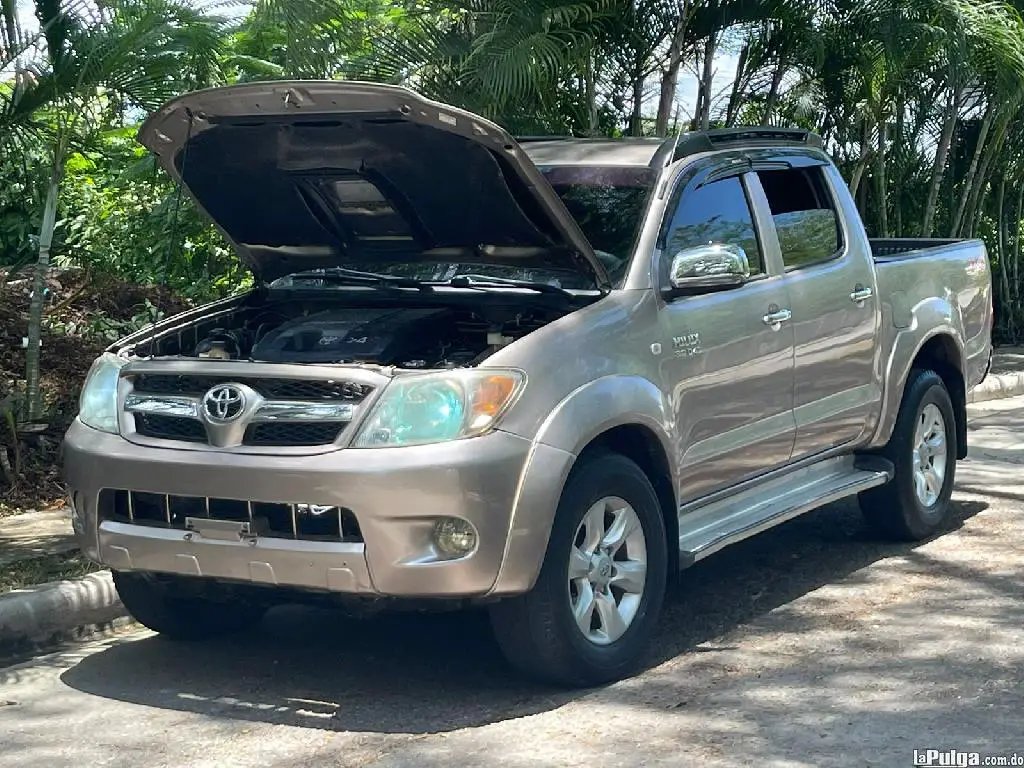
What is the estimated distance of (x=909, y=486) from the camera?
24.6 ft

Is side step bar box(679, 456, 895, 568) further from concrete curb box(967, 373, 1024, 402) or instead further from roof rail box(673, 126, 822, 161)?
concrete curb box(967, 373, 1024, 402)

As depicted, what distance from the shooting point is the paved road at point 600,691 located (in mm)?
4793

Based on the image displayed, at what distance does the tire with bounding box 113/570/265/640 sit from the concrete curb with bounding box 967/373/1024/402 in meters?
7.97

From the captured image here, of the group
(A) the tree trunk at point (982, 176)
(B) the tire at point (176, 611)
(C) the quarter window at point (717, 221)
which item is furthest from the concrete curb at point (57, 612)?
(A) the tree trunk at point (982, 176)

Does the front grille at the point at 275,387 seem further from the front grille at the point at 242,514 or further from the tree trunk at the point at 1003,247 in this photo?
the tree trunk at the point at 1003,247

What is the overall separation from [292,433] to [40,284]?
13.4ft

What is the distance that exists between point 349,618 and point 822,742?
7.75 ft

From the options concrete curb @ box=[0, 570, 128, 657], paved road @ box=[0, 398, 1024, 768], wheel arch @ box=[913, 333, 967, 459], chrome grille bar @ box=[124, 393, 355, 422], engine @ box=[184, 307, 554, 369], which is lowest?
paved road @ box=[0, 398, 1024, 768]

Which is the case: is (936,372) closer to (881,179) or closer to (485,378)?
(485,378)

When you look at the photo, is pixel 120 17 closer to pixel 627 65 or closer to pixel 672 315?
pixel 672 315

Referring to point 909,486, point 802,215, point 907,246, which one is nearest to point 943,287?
point 907,246

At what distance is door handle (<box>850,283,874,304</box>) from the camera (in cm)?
703

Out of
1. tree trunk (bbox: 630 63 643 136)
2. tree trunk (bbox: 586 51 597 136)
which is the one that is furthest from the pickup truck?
tree trunk (bbox: 630 63 643 136)

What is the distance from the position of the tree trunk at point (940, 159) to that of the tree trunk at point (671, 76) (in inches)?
136
